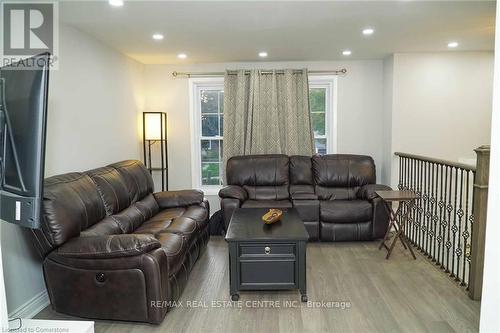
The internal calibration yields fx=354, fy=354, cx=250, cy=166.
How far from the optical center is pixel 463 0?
108 inches

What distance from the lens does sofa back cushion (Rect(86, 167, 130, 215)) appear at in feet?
10.5

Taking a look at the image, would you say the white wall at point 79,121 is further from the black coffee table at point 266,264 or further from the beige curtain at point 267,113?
the black coffee table at point 266,264

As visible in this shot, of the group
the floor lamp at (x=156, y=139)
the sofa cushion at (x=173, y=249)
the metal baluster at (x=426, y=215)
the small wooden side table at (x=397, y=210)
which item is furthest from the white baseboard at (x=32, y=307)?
the metal baluster at (x=426, y=215)

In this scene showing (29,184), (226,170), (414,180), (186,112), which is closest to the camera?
(29,184)

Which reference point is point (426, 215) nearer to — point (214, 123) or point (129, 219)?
point (129, 219)

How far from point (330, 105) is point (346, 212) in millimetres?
1836

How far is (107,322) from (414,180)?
3.70m

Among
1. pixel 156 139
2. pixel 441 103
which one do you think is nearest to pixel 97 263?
pixel 156 139

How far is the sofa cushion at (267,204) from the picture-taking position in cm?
436

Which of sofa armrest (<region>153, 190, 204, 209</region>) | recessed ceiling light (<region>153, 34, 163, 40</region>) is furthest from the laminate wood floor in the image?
recessed ceiling light (<region>153, 34, 163, 40</region>)

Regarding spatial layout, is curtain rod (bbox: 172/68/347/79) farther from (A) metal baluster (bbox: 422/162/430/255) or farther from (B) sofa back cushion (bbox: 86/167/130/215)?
(B) sofa back cushion (bbox: 86/167/130/215)

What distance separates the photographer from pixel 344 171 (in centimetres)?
479

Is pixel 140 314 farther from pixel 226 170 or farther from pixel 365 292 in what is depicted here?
pixel 226 170

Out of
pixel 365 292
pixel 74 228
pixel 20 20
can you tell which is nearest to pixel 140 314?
pixel 74 228
